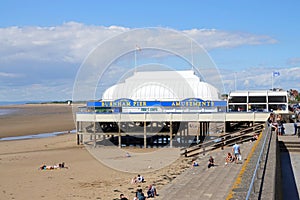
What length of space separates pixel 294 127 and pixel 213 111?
27.8 ft

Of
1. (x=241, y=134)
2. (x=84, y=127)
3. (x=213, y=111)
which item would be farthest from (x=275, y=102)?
(x=84, y=127)

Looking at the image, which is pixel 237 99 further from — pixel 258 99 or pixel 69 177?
pixel 69 177

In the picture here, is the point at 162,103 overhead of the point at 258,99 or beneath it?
beneath

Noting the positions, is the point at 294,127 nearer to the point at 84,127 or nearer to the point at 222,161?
the point at 222,161

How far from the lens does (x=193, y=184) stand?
45.8 ft

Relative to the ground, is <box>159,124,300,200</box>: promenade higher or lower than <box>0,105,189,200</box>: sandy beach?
higher

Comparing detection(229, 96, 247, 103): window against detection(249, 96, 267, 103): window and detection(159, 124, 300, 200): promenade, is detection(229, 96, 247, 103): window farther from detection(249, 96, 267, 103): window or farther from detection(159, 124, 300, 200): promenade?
detection(159, 124, 300, 200): promenade

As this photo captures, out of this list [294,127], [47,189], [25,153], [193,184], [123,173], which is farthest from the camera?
[25,153]

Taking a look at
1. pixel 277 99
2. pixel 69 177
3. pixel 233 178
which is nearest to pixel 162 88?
pixel 277 99

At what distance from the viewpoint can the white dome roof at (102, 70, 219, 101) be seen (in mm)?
36781

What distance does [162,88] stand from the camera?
123 ft

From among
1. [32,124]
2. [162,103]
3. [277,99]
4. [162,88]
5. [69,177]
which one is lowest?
[69,177]

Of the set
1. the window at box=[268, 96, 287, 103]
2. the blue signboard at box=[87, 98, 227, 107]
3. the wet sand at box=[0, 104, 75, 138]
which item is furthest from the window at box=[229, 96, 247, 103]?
the wet sand at box=[0, 104, 75, 138]

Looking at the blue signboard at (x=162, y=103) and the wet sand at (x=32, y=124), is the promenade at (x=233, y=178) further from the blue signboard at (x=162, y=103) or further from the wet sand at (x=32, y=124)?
the wet sand at (x=32, y=124)
